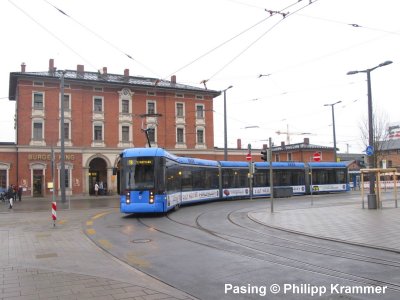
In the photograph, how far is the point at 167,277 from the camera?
7.36 m

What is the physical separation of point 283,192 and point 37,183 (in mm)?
26035

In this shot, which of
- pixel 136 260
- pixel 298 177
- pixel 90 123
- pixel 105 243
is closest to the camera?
pixel 136 260

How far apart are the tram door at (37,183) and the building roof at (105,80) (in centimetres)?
1039

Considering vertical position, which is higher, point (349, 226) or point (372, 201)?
point (372, 201)

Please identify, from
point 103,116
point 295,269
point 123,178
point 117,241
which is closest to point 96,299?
point 295,269

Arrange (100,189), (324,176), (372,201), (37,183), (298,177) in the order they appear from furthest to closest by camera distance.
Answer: (100,189)
(37,183)
(324,176)
(298,177)
(372,201)

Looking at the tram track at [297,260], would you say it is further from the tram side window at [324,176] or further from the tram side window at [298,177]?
the tram side window at [324,176]

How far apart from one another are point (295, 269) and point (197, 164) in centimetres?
1907

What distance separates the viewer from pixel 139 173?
18344 mm

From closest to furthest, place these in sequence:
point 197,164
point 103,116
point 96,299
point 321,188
→ point 96,299
point 197,164
point 321,188
point 103,116

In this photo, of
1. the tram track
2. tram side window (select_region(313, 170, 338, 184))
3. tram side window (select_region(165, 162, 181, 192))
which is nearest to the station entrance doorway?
tram side window (select_region(313, 170, 338, 184))

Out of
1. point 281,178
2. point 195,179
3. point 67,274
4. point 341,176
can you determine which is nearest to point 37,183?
point 195,179

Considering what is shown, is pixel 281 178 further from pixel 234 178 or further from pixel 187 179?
pixel 187 179

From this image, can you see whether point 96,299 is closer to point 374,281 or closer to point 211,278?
point 211,278
